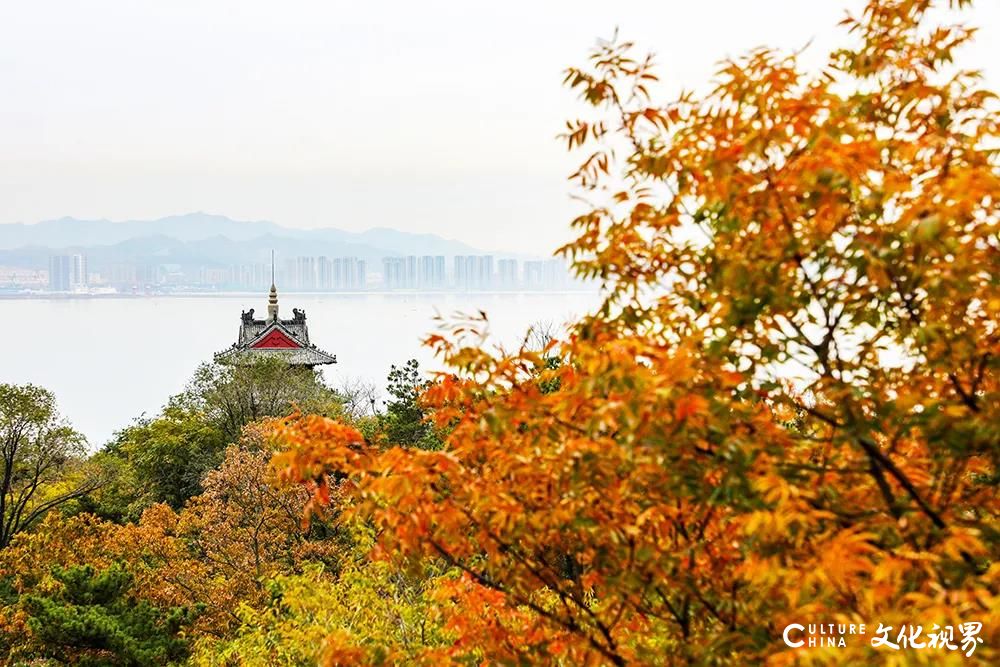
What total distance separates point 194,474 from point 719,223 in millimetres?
18570

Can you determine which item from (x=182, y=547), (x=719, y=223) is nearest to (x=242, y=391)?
(x=182, y=547)

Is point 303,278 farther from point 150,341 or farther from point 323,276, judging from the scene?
point 150,341

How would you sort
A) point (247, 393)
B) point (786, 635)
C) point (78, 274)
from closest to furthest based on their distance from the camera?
point (786, 635) < point (247, 393) < point (78, 274)

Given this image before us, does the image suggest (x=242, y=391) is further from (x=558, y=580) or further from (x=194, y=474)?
(x=558, y=580)

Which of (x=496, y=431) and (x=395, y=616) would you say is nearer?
(x=496, y=431)

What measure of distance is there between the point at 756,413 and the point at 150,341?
110 meters

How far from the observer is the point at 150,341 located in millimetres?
103250

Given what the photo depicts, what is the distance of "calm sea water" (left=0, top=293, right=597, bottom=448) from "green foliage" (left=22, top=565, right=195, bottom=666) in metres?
4.31

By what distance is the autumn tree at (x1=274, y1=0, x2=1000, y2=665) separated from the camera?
2186mm

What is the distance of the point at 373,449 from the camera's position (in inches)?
135

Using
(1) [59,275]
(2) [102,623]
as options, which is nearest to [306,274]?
(1) [59,275]

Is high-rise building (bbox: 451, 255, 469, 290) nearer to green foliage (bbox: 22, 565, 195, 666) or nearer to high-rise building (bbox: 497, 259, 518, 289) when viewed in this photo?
high-rise building (bbox: 497, 259, 518, 289)

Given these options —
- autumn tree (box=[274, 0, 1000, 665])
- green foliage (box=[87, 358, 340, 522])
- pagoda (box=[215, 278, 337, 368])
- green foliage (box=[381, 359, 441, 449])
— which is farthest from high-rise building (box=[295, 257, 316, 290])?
autumn tree (box=[274, 0, 1000, 665])

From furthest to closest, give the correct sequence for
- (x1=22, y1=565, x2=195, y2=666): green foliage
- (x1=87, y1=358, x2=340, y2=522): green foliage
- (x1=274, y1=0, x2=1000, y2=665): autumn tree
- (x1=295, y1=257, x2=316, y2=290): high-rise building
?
(x1=295, y1=257, x2=316, y2=290): high-rise building, (x1=87, y1=358, x2=340, y2=522): green foliage, (x1=22, y1=565, x2=195, y2=666): green foliage, (x1=274, y1=0, x2=1000, y2=665): autumn tree
